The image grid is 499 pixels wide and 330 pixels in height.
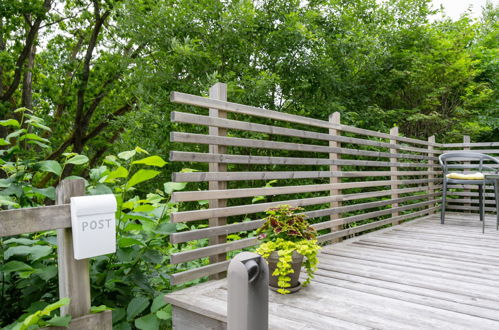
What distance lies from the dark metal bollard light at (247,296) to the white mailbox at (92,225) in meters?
0.83

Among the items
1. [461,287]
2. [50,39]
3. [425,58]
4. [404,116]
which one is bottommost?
[461,287]

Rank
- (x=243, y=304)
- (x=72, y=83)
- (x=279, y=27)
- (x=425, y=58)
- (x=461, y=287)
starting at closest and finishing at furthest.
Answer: (x=243, y=304) < (x=461, y=287) < (x=279, y=27) < (x=425, y=58) < (x=72, y=83)

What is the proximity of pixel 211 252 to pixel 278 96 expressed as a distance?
408 cm

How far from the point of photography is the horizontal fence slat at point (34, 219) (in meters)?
1.34

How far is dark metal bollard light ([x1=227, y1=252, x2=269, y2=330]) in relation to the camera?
2.67 feet

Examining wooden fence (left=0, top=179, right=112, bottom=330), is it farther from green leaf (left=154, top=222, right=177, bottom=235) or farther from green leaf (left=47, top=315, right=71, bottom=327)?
green leaf (left=154, top=222, right=177, bottom=235)

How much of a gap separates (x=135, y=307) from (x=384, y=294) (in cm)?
138

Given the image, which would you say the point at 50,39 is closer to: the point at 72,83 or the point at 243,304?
the point at 72,83

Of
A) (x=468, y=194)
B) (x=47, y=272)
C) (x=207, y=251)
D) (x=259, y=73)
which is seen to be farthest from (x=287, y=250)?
(x=468, y=194)

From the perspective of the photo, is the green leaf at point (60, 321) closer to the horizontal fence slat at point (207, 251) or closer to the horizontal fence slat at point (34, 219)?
the horizontal fence slat at point (34, 219)

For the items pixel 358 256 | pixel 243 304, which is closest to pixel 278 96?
pixel 358 256

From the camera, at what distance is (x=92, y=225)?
1472 mm

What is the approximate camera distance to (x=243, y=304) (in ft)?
2.68

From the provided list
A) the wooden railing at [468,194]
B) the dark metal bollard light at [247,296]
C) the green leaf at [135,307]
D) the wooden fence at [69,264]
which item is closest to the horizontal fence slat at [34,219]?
the wooden fence at [69,264]
